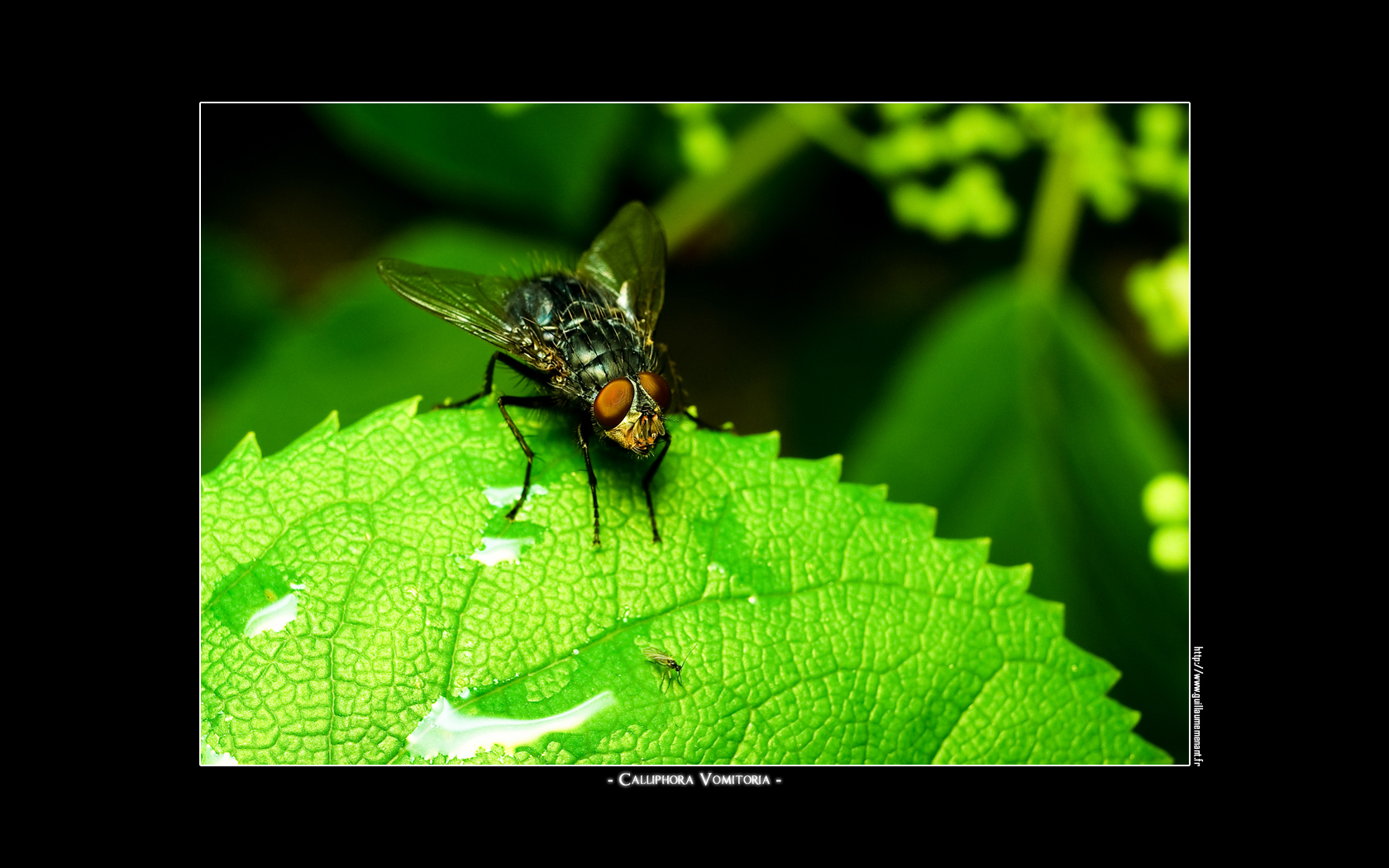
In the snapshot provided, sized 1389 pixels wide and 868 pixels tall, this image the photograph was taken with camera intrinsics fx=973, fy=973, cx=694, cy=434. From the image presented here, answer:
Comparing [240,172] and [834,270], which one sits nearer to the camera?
[240,172]

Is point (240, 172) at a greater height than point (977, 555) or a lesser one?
greater

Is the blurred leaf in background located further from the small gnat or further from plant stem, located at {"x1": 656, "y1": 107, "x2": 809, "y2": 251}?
the small gnat

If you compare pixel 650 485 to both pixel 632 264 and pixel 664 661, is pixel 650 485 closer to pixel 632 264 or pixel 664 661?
pixel 664 661

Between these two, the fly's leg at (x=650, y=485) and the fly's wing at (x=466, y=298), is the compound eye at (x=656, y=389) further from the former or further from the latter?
the fly's wing at (x=466, y=298)

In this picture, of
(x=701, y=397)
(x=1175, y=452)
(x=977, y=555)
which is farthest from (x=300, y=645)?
(x=1175, y=452)

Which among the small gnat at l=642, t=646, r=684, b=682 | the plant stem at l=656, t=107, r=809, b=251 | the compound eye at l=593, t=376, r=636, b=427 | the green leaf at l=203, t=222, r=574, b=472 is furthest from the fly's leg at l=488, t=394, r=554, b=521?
the plant stem at l=656, t=107, r=809, b=251
